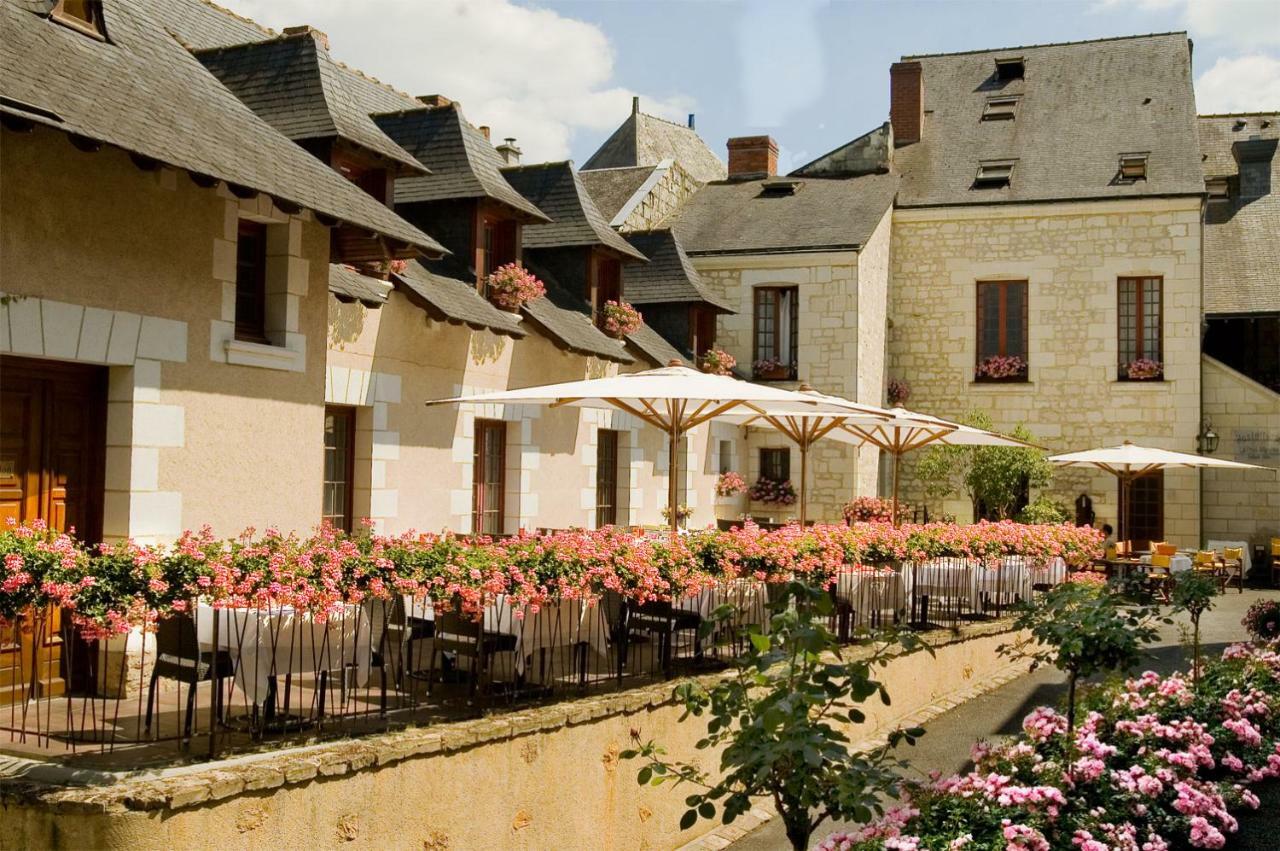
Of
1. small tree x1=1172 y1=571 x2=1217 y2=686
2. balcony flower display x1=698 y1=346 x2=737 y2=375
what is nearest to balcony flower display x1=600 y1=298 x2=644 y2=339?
balcony flower display x1=698 y1=346 x2=737 y2=375

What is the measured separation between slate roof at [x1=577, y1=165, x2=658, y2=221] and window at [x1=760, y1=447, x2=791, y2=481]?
4844 millimetres

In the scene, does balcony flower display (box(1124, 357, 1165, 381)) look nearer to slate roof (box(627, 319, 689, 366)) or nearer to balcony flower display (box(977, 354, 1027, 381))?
balcony flower display (box(977, 354, 1027, 381))

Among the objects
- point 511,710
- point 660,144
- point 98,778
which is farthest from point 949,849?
point 660,144

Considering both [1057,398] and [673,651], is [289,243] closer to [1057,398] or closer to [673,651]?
[673,651]

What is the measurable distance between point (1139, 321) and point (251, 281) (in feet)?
54.8

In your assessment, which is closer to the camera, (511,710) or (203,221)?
(511,710)

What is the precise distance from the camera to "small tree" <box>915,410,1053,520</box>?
1988cm

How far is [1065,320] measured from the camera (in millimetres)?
21094

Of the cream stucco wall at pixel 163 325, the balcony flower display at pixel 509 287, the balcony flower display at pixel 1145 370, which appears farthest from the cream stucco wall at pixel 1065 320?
the cream stucco wall at pixel 163 325

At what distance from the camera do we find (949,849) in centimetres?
527

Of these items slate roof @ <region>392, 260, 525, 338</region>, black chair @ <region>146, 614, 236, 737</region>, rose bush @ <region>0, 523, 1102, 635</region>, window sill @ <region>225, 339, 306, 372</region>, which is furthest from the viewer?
slate roof @ <region>392, 260, 525, 338</region>

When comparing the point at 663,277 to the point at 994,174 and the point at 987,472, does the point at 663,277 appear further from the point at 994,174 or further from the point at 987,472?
the point at 994,174

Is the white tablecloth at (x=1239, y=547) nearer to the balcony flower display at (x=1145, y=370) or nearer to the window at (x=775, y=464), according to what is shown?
the balcony flower display at (x=1145, y=370)

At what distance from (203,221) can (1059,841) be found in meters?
6.03
